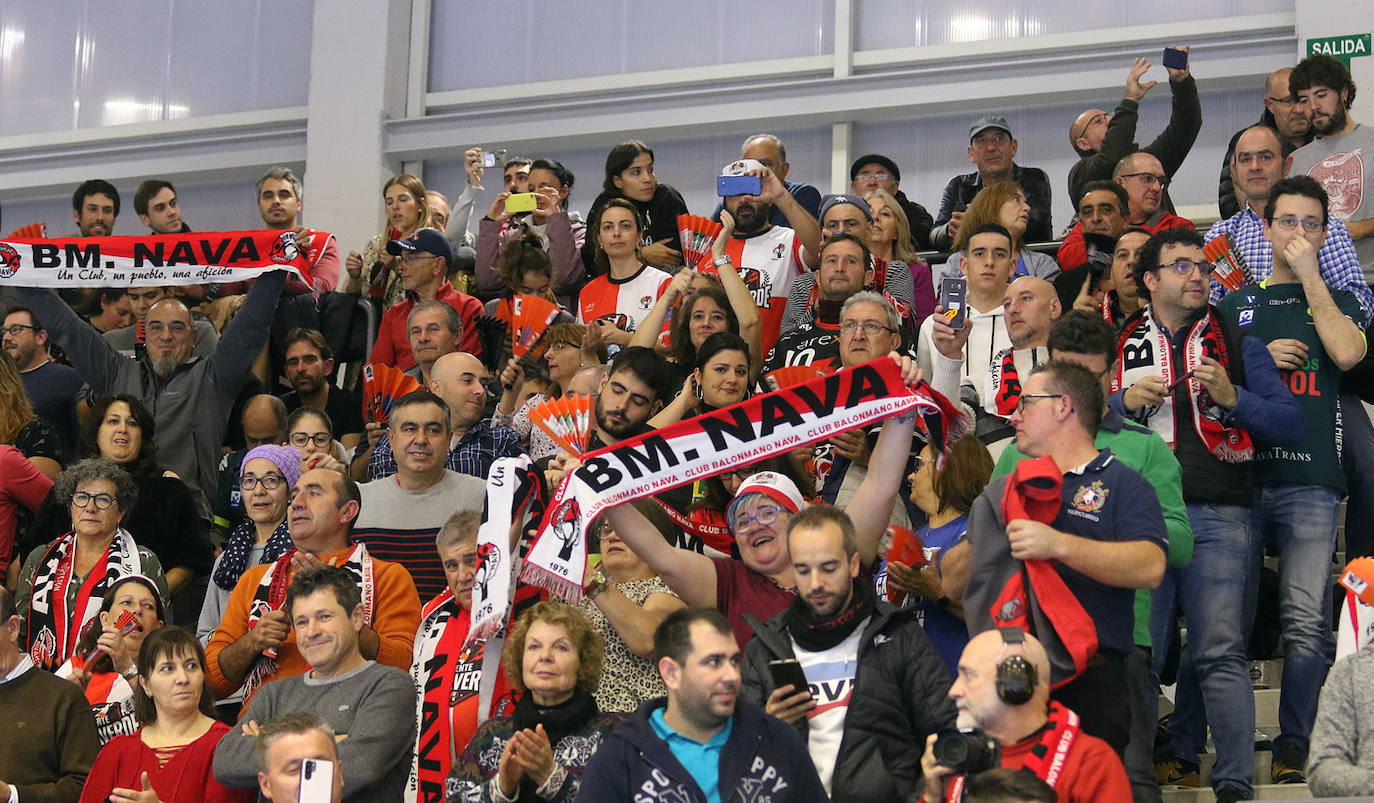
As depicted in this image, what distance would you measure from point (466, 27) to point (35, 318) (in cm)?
544

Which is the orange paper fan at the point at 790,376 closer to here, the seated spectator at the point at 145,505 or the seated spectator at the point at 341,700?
the seated spectator at the point at 341,700

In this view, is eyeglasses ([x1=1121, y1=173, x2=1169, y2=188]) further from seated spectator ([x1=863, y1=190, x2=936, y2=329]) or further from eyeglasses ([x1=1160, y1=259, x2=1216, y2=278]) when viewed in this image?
eyeglasses ([x1=1160, y1=259, x2=1216, y2=278])

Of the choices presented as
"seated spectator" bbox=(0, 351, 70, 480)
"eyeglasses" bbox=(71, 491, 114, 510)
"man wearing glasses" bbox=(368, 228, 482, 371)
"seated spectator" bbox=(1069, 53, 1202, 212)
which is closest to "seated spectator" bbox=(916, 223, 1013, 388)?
"seated spectator" bbox=(1069, 53, 1202, 212)

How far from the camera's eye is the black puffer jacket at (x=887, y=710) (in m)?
4.53

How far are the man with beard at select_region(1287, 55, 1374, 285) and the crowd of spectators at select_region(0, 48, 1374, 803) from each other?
20 millimetres

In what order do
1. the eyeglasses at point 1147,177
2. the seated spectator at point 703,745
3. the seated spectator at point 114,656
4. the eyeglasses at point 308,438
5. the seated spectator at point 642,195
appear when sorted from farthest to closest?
the seated spectator at point 642,195
the eyeglasses at point 1147,177
the eyeglasses at point 308,438
the seated spectator at point 114,656
the seated spectator at point 703,745

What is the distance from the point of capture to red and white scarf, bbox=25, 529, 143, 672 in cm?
672

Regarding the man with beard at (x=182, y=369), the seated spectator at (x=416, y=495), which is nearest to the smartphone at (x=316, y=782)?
the seated spectator at (x=416, y=495)

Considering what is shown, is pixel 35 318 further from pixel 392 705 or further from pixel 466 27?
pixel 466 27

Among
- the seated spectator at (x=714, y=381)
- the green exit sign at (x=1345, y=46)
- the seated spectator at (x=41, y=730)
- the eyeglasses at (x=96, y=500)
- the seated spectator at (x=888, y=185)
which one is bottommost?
the seated spectator at (x=41, y=730)

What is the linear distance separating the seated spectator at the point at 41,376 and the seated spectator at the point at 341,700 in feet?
11.6

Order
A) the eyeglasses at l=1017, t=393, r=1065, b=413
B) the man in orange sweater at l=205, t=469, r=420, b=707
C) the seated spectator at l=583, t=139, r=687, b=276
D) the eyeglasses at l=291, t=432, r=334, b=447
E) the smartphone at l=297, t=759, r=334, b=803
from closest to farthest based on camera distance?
the smartphone at l=297, t=759, r=334, b=803, the eyeglasses at l=1017, t=393, r=1065, b=413, the man in orange sweater at l=205, t=469, r=420, b=707, the eyeglasses at l=291, t=432, r=334, b=447, the seated spectator at l=583, t=139, r=687, b=276

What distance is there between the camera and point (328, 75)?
13.1 meters

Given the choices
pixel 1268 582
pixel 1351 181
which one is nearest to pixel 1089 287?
pixel 1351 181
